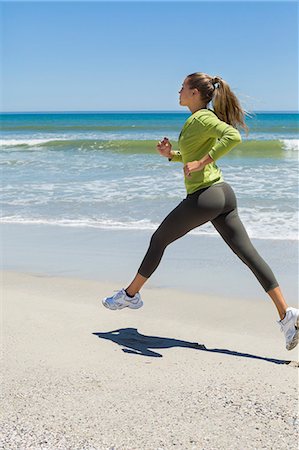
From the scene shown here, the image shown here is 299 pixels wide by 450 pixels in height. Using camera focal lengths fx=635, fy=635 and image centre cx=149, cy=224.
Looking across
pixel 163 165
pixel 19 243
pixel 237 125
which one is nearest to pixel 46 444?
pixel 237 125

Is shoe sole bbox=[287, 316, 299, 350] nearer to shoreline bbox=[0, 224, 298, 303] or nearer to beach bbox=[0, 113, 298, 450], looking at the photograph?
beach bbox=[0, 113, 298, 450]

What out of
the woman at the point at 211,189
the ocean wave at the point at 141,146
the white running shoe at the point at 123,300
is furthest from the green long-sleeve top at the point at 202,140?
the ocean wave at the point at 141,146

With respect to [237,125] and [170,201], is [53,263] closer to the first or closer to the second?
[237,125]

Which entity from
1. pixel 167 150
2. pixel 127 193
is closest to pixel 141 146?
pixel 127 193

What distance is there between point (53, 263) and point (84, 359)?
2.80 metres

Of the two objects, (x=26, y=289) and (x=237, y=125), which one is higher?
(x=237, y=125)

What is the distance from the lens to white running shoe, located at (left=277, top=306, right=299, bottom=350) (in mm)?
3781

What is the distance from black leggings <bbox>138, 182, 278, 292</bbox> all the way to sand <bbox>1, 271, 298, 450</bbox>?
0.52 metres

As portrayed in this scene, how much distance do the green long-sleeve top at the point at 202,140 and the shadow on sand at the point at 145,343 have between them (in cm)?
97

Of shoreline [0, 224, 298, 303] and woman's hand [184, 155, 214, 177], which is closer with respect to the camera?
woman's hand [184, 155, 214, 177]

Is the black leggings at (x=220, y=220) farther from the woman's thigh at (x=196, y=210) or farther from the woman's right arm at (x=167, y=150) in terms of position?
the woman's right arm at (x=167, y=150)

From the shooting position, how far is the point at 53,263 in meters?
6.34

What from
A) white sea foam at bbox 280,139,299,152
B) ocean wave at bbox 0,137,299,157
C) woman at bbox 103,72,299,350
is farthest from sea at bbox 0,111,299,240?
white sea foam at bbox 280,139,299,152

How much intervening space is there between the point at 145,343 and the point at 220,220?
0.92 m
